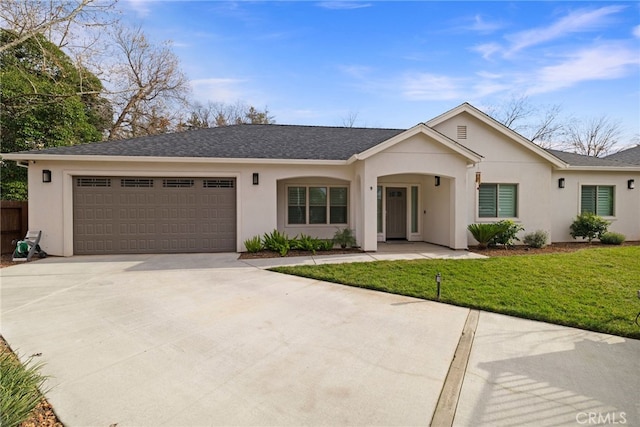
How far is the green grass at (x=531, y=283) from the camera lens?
4676mm

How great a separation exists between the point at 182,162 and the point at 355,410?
Answer: 954cm

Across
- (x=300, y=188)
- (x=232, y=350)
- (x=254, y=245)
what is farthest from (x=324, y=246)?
(x=232, y=350)

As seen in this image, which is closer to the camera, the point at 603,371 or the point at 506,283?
the point at 603,371

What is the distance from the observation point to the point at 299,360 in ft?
11.1

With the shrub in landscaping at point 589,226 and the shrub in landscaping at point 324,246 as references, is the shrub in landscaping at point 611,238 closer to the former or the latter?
the shrub in landscaping at point 589,226

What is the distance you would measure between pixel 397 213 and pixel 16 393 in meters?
12.2

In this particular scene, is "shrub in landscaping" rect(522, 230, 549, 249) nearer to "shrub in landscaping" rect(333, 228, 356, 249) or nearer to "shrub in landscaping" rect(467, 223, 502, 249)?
"shrub in landscaping" rect(467, 223, 502, 249)

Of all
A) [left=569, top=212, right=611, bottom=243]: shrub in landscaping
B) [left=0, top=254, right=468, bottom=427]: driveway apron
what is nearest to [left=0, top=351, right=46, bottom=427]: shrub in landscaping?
[left=0, top=254, right=468, bottom=427]: driveway apron

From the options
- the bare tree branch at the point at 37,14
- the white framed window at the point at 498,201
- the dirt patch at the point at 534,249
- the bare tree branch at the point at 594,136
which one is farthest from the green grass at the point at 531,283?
the bare tree branch at the point at 594,136

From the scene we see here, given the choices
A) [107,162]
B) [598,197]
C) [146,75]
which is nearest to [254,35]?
[107,162]

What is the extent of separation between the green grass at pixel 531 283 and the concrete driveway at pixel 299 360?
15.4 inches

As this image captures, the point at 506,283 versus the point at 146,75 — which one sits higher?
the point at 146,75

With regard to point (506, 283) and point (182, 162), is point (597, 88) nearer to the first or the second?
point (506, 283)

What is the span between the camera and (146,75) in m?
23.9
